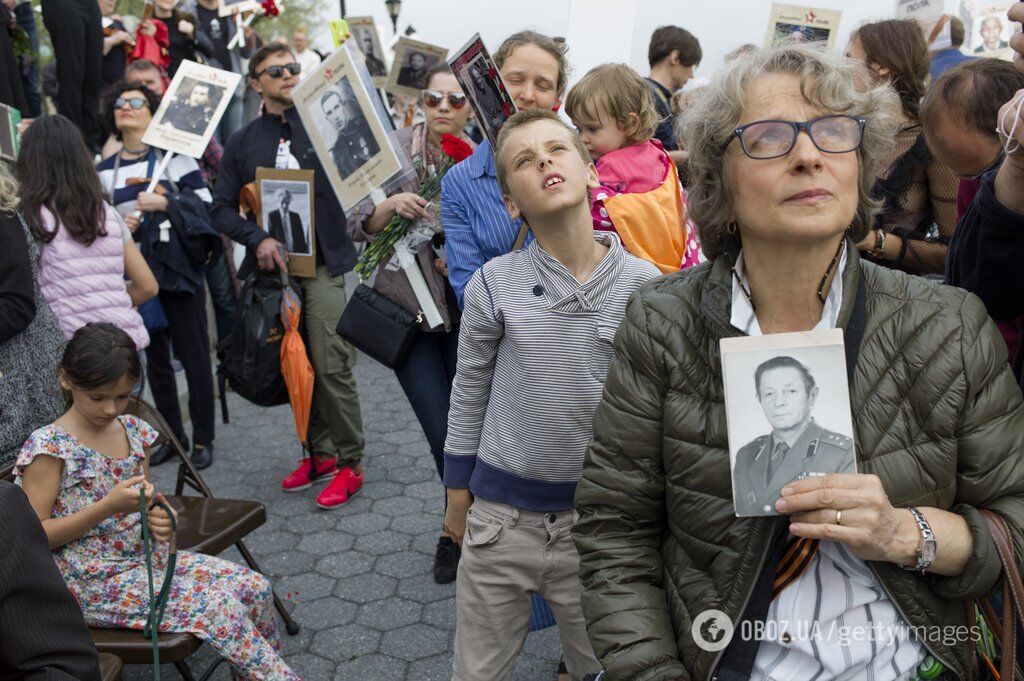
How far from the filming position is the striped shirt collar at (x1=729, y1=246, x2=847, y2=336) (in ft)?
5.39

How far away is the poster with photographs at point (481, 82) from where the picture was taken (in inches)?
123

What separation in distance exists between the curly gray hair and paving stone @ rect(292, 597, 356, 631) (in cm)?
274

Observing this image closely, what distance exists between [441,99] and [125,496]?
204 centimetres

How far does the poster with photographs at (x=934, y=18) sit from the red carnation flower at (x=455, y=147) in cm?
268

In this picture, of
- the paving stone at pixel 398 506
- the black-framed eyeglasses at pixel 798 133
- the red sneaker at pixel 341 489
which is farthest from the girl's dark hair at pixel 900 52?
the red sneaker at pixel 341 489

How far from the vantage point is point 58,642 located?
1767 mm

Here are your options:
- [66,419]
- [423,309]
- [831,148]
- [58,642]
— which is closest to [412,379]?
[423,309]

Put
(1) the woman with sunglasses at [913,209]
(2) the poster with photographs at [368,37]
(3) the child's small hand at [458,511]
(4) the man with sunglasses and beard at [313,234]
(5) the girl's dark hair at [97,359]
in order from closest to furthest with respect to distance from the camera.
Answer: (3) the child's small hand at [458,511]
(5) the girl's dark hair at [97,359]
(1) the woman with sunglasses at [913,209]
(4) the man with sunglasses and beard at [313,234]
(2) the poster with photographs at [368,37]

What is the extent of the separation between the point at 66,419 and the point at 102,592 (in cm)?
59

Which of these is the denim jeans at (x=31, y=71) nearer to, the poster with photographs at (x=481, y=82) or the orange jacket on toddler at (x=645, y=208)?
the poster with photographs at (x=481, y=82)

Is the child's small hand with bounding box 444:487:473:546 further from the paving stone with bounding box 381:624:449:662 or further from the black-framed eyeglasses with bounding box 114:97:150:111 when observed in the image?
the black-framed eyeglasses with bounding box 114:97:150:111

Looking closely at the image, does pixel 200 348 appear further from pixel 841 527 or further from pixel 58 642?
pixel 841 527

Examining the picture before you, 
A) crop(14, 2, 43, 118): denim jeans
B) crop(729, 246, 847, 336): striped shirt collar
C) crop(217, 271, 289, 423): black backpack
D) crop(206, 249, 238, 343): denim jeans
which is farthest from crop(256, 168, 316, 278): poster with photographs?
crop(14, 2, 43, 118): denim jeans

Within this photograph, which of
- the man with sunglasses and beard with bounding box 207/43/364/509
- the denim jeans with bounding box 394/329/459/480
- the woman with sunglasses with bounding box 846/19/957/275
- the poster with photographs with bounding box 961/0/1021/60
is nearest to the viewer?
the woman with sunglasses with bounding box 846/19/957/275
